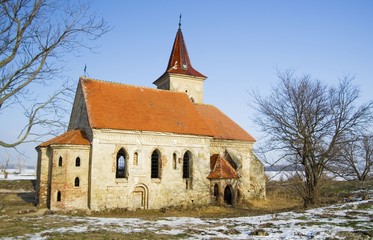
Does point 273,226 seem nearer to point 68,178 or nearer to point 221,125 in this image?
point 68,178

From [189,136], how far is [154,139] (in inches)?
116

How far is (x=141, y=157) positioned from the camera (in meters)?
22.7

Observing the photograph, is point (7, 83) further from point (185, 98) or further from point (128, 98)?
point (185, 98)

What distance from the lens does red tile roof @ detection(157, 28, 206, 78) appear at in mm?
33312

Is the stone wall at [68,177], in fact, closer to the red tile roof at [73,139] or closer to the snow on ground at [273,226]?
the red tile roof at [73,139]

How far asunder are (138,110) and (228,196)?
10.1 metres

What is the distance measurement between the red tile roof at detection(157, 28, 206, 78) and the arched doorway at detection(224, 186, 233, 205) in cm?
1256

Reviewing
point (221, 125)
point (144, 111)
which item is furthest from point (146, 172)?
point (221, 125)

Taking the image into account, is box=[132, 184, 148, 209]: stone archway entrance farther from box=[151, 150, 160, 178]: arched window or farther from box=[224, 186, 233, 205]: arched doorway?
box=[224, 186, 233, 205]: arched doorway

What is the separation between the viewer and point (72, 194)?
20453mm

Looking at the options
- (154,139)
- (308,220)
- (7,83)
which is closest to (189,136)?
(154,139)

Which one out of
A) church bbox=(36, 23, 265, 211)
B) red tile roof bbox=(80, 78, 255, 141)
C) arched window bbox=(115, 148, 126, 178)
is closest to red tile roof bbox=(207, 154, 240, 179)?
church bbox=(36, 23, 265, 211)

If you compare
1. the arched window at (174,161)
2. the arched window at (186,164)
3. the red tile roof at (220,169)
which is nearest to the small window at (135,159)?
the arched window at (174,161)

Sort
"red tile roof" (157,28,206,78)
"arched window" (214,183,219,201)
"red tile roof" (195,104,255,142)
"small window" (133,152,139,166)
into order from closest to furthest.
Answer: "small window" (133,152,139,166)
"arched window" (214,183,219,201)
"red tile roof" (195,104,255,142)
"red tile roof" (157,28,206,78)
